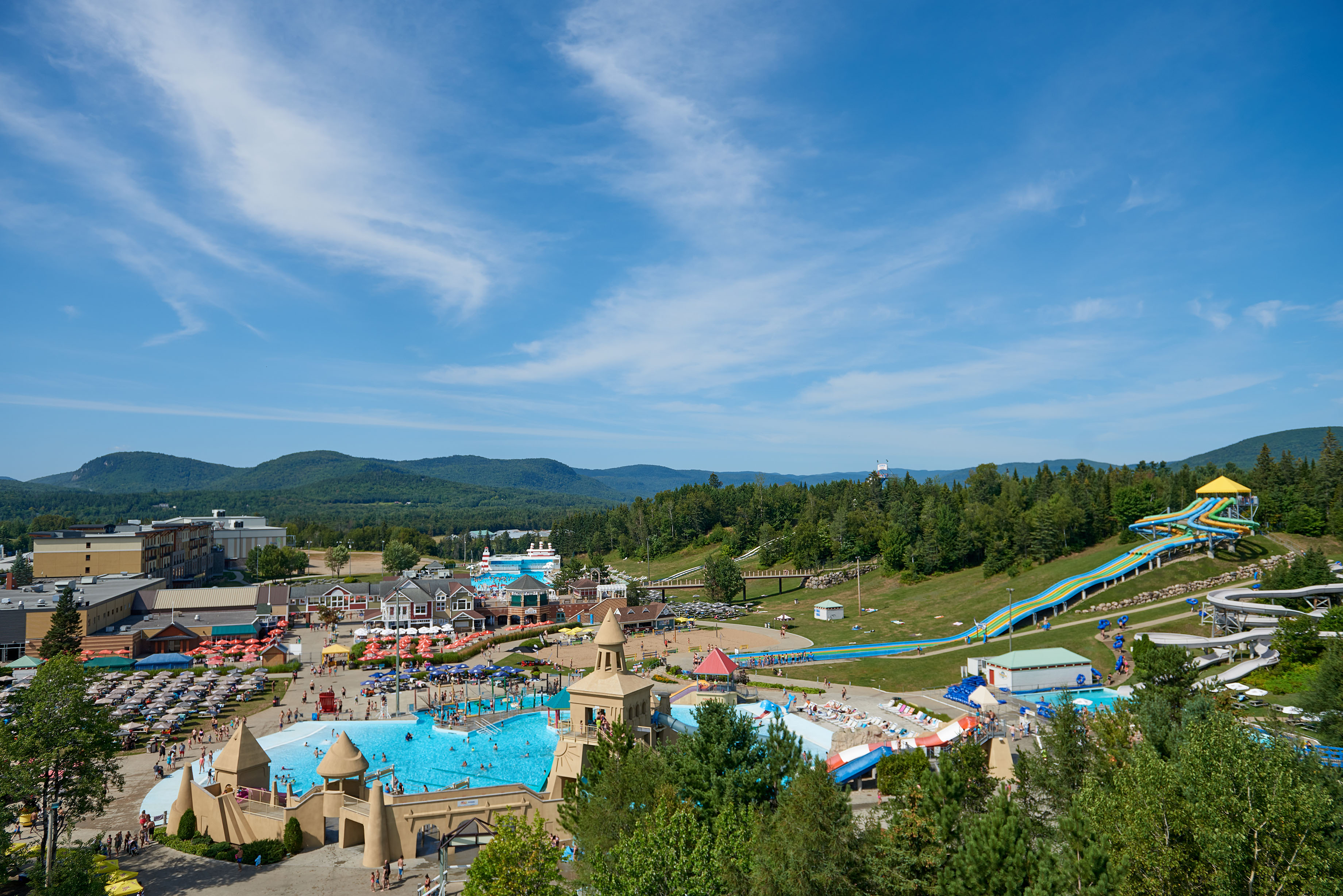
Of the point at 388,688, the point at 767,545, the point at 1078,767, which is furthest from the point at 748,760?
the point at 767,545

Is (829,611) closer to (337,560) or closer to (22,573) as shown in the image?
(337,560)

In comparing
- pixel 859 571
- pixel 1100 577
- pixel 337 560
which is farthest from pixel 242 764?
pixel 337 560

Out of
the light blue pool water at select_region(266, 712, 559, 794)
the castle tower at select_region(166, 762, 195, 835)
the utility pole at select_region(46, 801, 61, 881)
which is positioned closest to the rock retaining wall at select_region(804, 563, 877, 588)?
the light blue pool water at select_region(266, 712, 559, 794)

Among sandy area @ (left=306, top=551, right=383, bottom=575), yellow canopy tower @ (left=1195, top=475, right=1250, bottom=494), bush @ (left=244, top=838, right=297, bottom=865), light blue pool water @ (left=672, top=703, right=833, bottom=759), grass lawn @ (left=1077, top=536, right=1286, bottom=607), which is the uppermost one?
yellow canopy tower @ (left=1195, top=475, right=1250, bottom=494)

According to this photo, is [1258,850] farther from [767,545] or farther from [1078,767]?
[767,545]

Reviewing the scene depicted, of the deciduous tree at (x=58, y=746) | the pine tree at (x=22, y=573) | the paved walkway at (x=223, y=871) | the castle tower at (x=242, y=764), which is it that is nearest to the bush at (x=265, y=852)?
the paved walkway at (x=223, y=871)

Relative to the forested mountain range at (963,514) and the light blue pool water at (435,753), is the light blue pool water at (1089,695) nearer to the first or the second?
the light blue pool water at (435,753)

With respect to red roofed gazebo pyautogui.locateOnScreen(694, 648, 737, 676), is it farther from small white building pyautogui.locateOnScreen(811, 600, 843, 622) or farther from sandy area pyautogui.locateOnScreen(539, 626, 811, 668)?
small white building pyautogui.locateOnScreen(811, 600, 843, 622)
